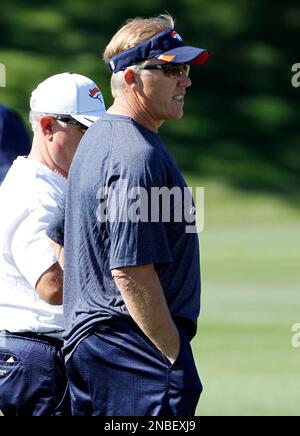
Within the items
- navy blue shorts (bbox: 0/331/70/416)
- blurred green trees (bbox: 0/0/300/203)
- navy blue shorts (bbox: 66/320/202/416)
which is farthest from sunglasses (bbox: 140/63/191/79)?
blurred green trees (bbox: 0/0/300/203)

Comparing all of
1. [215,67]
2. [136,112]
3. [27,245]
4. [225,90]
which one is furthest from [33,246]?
[215,67]

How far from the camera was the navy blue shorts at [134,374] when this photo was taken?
3625 mm

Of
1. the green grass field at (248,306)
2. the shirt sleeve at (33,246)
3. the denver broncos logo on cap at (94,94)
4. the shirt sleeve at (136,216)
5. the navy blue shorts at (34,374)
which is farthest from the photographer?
the green grass field at (248,306)

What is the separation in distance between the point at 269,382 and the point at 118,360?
4241 mm

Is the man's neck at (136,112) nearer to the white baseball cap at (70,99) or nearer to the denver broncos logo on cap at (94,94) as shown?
the white baseball cap at (70,99)

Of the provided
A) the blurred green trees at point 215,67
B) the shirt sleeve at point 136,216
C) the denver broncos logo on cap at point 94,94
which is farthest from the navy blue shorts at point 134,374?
the blurred green trees at point 215,67

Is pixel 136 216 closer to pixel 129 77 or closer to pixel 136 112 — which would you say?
pixel 136 112

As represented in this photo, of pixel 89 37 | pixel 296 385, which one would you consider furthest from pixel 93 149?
pixel 89 37

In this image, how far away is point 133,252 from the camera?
→ 3.53m

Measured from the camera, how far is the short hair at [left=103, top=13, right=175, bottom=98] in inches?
149

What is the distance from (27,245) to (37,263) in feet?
0.26

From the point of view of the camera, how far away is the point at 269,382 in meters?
7.75

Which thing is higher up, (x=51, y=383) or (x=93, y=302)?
(x=93, y=302)

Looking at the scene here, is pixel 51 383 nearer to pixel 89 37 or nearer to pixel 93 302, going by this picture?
pixel 93 302
